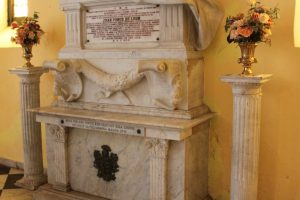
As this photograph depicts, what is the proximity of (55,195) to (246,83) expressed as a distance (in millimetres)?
2142

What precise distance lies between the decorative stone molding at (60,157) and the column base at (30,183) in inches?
19.7

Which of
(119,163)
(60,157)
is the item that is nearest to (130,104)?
(119,163)

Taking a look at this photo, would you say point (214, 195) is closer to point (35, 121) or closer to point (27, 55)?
point (35, 121)

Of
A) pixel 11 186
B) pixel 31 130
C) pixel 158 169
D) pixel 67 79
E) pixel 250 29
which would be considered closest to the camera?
pixel 250 29

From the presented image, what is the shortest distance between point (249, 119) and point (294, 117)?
478 mm

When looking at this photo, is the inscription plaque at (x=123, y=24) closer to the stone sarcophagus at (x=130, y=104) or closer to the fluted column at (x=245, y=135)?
the stone sarcophagus at (x=130, y=104)

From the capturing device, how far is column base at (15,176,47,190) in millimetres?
3977

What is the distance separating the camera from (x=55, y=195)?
11.6 ft

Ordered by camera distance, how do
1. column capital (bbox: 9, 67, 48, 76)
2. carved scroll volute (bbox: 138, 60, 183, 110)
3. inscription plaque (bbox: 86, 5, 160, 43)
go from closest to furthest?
carved scroll volute (bbox: 138, 60, 183, 110)
inscription plaque (bbox: 86, 5, 160, 43)
column capital (bbox: 9, 67, 48, 76)

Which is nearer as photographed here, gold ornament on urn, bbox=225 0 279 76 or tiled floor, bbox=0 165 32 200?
gold ornament on urn, bbox=225 0 279 76

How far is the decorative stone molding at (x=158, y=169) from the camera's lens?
293cm

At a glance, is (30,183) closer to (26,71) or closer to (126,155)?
(26,71)

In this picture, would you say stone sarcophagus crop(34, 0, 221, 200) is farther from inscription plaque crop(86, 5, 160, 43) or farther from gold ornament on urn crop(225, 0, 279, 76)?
gold ornament on urn crop(225, 0, 279, 76)

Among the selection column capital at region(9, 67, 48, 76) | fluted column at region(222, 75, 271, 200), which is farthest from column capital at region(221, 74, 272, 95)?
column capital at region(9, 67, 48, 76)
